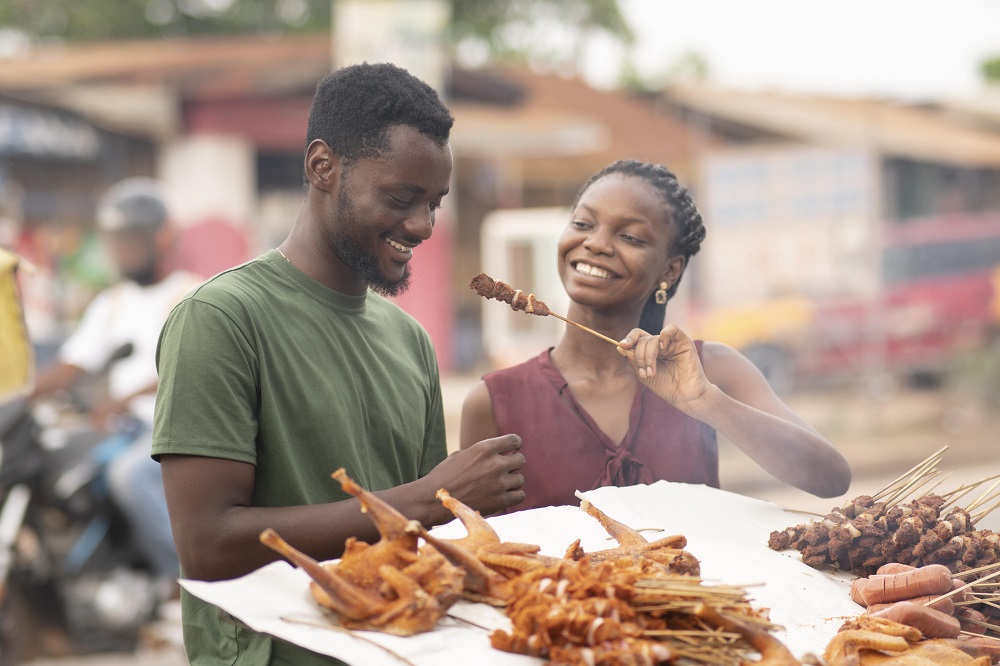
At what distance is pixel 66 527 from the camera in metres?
5.95

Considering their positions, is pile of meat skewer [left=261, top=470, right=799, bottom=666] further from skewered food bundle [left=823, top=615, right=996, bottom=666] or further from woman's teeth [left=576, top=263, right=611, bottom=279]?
woman's teeth [left=576, top=263, right=611, bottom=279]

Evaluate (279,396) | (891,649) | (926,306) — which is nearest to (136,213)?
(279,396)

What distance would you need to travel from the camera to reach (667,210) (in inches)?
115

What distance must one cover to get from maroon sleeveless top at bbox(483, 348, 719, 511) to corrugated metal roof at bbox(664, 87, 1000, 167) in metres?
11.2

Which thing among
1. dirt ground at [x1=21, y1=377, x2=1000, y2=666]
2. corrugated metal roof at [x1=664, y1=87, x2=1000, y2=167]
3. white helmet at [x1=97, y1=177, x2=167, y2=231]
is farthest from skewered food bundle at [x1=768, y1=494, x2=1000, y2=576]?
corrugated metal roof at [x1=664, y1=87, x2=1000, y2=167]

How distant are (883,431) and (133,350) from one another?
8.65 metres

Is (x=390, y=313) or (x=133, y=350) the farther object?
(x=133, y=350)

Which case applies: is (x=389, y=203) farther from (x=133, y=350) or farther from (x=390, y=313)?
(x=133, y=350)

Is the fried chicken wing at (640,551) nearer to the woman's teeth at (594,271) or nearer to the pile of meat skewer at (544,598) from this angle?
the pile of meat skewer at (544,598)

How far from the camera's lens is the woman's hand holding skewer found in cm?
250

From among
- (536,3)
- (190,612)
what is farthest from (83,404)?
(536,3)

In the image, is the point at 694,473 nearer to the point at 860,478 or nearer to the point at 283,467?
the point at 283,467

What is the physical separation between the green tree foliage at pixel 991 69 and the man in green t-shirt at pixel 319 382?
28695 mm

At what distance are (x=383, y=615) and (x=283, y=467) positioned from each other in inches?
21.4
